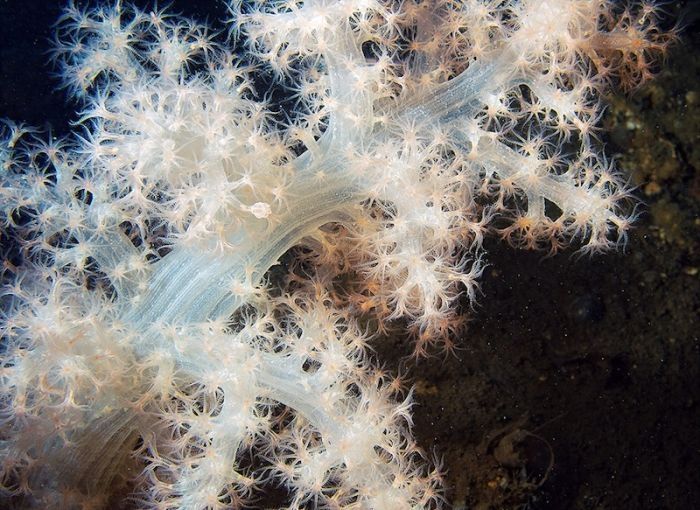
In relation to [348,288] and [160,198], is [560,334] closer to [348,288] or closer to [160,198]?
[348,288]

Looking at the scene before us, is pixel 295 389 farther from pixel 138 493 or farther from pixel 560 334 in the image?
pixel 560 334

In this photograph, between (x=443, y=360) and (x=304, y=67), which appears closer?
(x=304, y=67)

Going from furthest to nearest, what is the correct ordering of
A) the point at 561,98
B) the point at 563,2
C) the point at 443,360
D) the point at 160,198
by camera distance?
the point at 443,360 → the point at 160,198 → the point at 561,98 → the point at 563,2

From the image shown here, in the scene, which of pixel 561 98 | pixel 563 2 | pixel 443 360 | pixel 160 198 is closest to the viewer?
pixel 563 2

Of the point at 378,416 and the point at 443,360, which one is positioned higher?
the point at 378,416

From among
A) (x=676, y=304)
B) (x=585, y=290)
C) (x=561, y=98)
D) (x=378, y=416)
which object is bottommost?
(x=676, y=304)

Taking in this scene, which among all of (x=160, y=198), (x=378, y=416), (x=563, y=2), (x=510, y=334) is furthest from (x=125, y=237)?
(x=563, y=2)

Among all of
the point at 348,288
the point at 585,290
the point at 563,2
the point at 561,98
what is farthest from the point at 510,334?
the point at 563,2
